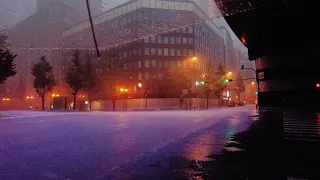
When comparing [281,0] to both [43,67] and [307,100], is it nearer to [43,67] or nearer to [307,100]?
[307,100]

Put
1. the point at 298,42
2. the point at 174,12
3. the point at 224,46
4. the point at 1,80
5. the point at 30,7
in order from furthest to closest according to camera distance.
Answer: the point at 224,46, the point at 1,80, the point at 298,42, the point at 174,12, the point at 30,7

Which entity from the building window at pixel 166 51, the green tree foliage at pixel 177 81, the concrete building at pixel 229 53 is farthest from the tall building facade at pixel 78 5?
the concrete building at pixel 229 53

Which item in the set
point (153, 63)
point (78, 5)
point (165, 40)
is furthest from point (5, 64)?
point (165, 40)

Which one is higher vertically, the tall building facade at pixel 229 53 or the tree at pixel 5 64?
the tall building facade at pixel 229 53

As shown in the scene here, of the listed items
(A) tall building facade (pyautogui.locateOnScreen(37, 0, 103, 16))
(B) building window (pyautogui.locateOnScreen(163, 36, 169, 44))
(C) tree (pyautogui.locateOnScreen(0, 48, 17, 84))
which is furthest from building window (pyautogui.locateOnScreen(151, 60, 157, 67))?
(A) tall building facade (pyautogui.locateOnScreen(37, 0, 103, 16))

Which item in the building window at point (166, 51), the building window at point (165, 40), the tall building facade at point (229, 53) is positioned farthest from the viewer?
the tall building facade at point (229, 53)

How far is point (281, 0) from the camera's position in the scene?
10.7 metres

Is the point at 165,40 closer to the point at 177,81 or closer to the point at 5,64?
the point at 177,81

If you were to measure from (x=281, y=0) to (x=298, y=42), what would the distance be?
11978 millimetres

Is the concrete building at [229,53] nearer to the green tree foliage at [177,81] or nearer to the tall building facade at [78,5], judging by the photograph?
the green tree foliage at [177,81]

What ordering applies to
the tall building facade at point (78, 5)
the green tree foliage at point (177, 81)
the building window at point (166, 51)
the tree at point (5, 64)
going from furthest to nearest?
the building window at point (166, 51) → the green tree foliage at point (177, 81) → the tree at point (5, 64) → the tall building facade at point (78, 5)

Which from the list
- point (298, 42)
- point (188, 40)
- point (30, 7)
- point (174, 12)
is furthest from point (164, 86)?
point (30, 7)

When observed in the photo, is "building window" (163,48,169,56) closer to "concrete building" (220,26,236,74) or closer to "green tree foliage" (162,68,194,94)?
"green tree foliage" (162,68,194,94)

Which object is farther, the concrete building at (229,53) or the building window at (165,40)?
the concrete building at (229,53)
